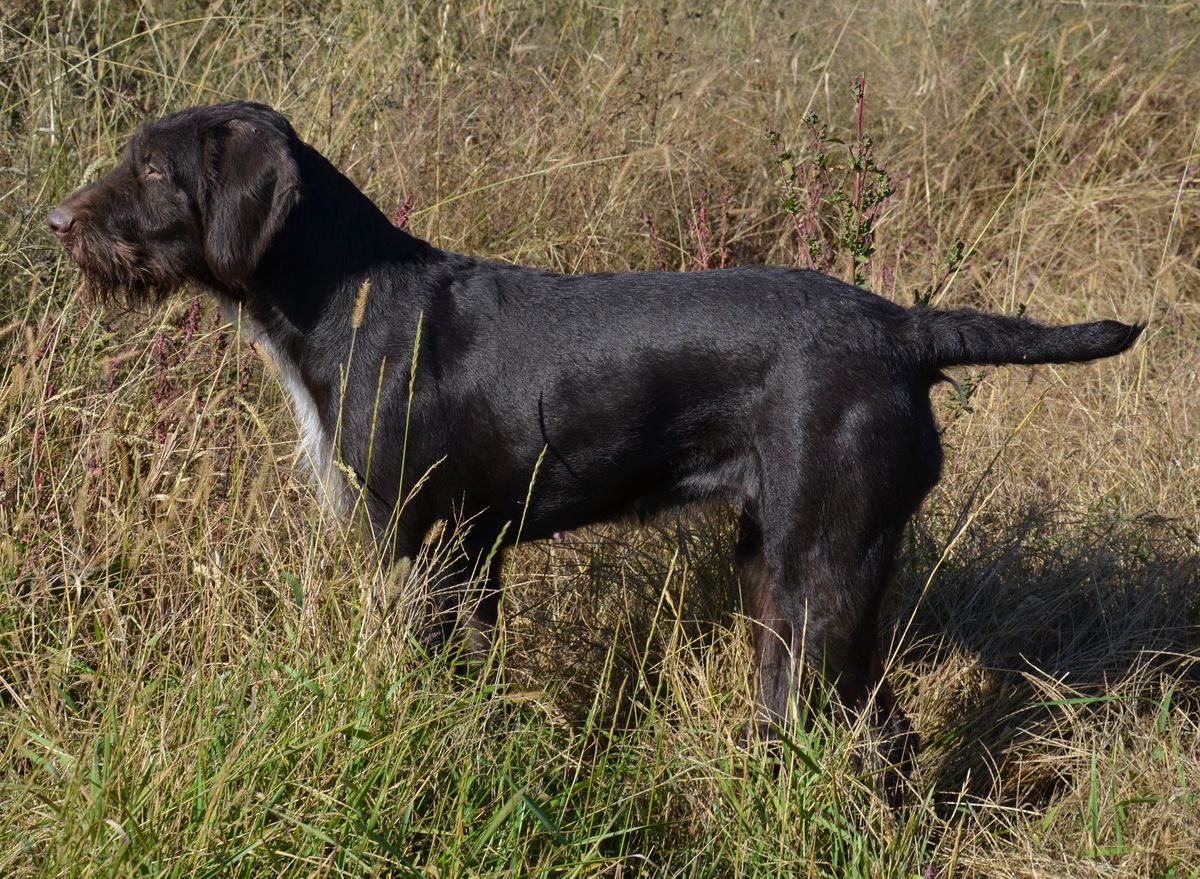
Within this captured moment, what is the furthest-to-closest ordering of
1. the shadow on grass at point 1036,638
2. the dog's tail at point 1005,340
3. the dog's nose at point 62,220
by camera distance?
the shadow on grass at point 1036,638, the dog's nose at point 62,220, the dog's tail at point 1005,340

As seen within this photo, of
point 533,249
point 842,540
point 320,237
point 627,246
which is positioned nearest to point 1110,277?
point 627,246

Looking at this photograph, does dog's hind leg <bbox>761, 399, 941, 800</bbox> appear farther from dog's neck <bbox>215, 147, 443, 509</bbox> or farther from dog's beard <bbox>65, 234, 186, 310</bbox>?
dog's beard <bbox>65, 234, 186, 310</bbox>

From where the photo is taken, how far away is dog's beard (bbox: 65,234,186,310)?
327cm

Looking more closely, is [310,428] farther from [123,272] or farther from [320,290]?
[123,272]

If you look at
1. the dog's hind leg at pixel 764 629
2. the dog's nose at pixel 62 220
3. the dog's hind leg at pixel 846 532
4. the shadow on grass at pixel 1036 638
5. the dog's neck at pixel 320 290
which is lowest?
the shadow on grass at pixel 1036 638

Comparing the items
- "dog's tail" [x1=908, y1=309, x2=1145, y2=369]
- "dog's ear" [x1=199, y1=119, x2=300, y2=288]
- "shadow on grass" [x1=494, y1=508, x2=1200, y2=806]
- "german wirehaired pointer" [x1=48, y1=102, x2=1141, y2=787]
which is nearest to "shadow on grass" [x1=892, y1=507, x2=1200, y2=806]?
"shadow on grass" [x1=494, y1=508, x2=1200, y2=806]

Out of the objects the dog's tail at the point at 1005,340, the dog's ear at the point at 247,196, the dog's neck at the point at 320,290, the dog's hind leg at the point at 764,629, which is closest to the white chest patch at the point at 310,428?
the dog's neck at the point at 320,290

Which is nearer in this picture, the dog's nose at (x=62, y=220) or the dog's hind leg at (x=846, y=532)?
the dog's hind leg at (x=846, y=532)

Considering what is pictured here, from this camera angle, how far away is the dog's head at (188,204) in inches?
127

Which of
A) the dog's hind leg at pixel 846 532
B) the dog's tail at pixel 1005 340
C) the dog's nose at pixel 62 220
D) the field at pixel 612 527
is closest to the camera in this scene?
the field at pixel 612 527

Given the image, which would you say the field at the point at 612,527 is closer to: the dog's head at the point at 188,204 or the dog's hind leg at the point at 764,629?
the dog's hind leg at the point at 764,629

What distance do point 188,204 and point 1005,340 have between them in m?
2.03

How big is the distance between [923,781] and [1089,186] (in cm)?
379

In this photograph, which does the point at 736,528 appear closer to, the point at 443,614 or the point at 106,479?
the point at 443,614
